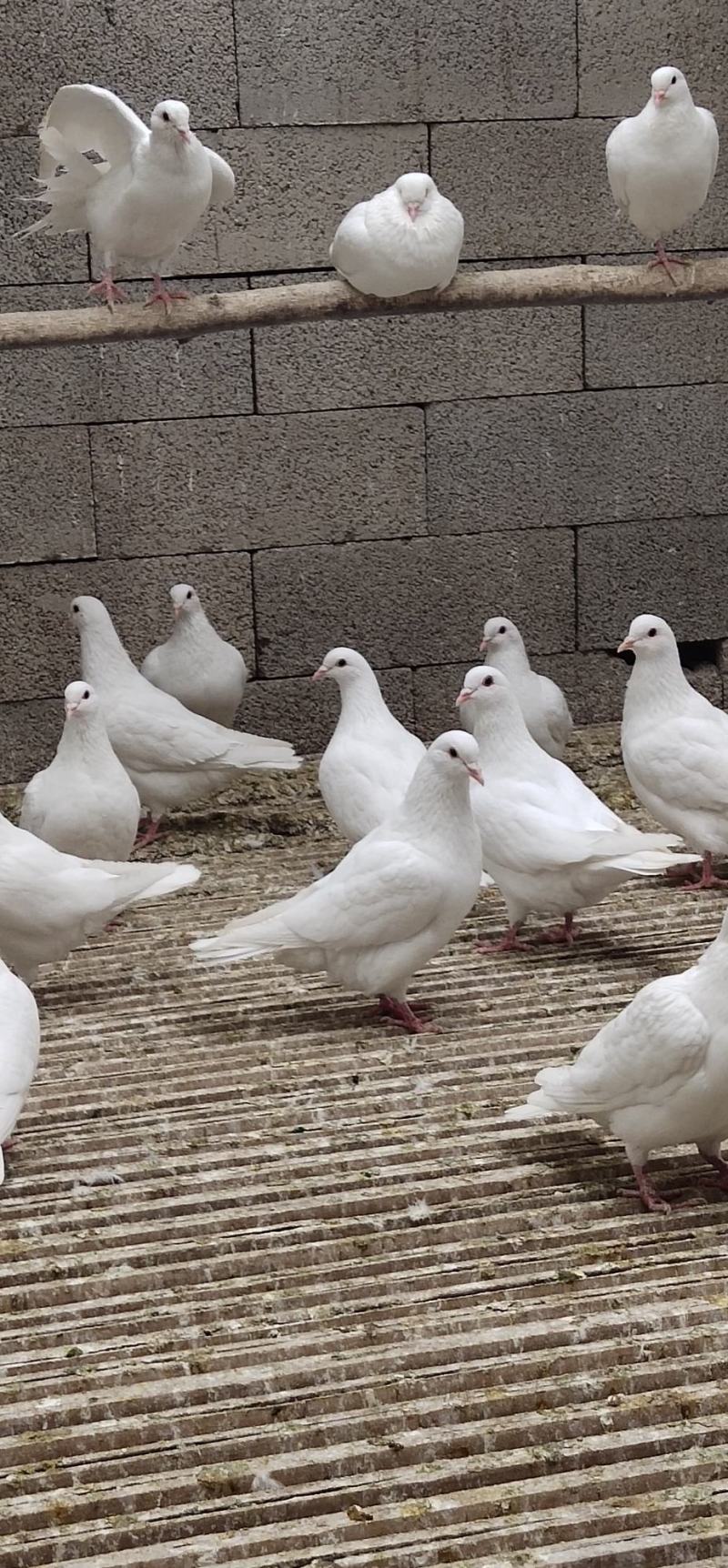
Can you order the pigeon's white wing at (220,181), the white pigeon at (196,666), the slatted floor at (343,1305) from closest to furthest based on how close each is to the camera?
the slatted floor at (343,1305)
the pigeon's white wing at (220,181)
the white pigeon at (196,666)

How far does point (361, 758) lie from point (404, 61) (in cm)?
295

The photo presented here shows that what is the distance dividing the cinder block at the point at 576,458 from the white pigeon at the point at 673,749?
1896 millimetres

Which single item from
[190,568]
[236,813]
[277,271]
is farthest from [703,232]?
[236,813]

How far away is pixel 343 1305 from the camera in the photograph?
3.02 m

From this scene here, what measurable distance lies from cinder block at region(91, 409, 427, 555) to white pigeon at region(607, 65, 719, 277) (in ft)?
6.37

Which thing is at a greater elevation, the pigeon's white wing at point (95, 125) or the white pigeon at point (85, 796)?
the pigeon's white wing at point (95, 125)

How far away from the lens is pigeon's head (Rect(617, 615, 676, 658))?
549 cm

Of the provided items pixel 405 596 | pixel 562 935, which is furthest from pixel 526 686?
pixel 562 935

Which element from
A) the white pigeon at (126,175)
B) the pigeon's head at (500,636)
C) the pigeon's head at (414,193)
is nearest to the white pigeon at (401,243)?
the pigeon's head at (414,193)

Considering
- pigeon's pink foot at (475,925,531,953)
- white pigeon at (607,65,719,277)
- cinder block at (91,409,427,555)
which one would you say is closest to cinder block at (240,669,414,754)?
cinder block at (91,409,427,555)

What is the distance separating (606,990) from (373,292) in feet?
6.37

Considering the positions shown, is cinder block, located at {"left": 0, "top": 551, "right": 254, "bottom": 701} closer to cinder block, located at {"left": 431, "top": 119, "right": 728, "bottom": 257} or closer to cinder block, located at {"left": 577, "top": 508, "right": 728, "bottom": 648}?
cinder block, located at {"left": 577, "top": 508, "right": 728, "bottom": 648}

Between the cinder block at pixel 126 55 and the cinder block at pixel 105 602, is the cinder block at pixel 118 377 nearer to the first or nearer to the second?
the cinder block at pixel 105 602

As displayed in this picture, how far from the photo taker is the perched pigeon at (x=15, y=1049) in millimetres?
3406
